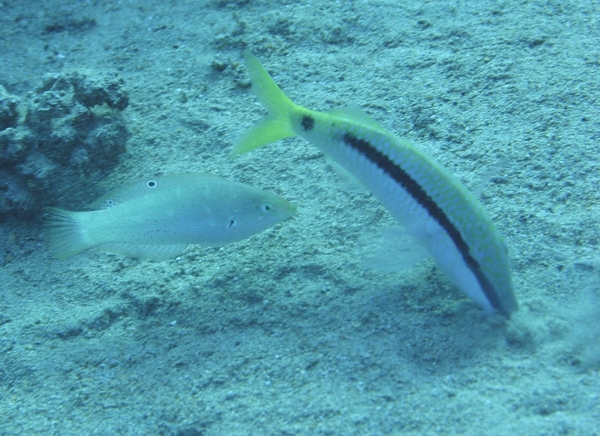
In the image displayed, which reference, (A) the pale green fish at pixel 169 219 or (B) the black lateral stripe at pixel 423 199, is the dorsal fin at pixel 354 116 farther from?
(A) the pale green fish at pixel 169 219

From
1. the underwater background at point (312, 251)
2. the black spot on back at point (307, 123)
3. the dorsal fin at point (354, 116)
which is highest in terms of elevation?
the dorsal fin at point (354, 116)

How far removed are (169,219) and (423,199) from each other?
4.98ft

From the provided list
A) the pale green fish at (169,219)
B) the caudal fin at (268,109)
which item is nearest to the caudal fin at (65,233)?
the pale green fish at (169,219)

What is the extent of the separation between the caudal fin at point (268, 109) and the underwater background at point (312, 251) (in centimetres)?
55

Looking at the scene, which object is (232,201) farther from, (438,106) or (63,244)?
(438,106)

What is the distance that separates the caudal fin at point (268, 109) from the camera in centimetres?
291

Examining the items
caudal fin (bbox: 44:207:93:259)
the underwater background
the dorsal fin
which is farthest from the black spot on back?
caudal fin (bbox: 44:207:93:259)

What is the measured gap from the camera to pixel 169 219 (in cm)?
295

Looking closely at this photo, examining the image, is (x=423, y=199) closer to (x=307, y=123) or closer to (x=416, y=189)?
(x=416, y=189)

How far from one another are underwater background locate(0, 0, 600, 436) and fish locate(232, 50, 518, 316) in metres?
0.24

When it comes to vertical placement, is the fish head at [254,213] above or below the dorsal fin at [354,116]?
below

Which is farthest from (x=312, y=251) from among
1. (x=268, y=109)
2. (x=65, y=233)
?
(x=65, y=233)

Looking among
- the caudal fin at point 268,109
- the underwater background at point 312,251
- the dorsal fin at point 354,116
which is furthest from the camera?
the caudal fin at point 268,109

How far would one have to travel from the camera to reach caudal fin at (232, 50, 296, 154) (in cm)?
291
